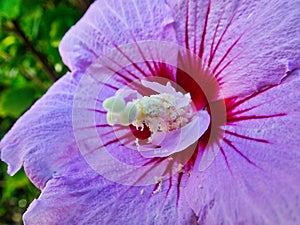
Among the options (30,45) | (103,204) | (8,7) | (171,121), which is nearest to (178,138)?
(171,121)

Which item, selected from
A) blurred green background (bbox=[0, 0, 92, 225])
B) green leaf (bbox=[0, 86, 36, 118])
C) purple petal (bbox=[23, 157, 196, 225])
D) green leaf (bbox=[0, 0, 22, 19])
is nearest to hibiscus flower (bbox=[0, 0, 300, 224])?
purple petal (bbox=[23, 157, 196, 225])

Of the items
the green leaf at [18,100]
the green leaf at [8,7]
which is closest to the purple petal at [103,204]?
the green leaf at [8,7]

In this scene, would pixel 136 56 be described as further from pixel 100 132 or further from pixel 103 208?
pixel 103 208

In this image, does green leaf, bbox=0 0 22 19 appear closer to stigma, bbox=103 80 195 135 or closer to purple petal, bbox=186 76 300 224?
stigma, bbox=103 80 195 135

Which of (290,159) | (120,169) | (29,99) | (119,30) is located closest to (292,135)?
(290,159)

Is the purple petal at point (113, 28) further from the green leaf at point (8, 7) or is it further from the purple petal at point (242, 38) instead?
the green leaf at point (8, 7)

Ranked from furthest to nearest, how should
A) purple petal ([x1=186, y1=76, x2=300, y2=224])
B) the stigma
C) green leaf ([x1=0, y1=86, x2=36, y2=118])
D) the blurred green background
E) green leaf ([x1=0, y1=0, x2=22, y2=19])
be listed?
green leaf ([x1=0, y1=86, x2=36, y2=118]) < the blurred green background < green leaf ([x1=0, y1=0, x2=22, y2=19]) < the stigma < purple petal ([x1=186, y1=76, x2=300, y2=224])
